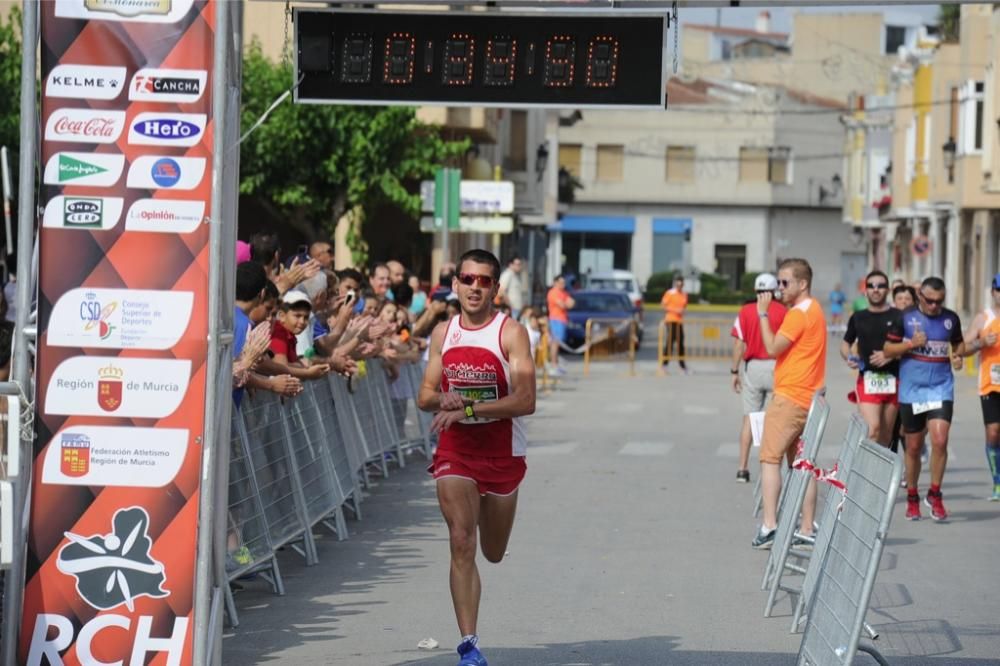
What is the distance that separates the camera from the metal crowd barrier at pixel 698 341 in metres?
36.3

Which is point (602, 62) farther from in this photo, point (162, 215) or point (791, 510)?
point (162, 215)

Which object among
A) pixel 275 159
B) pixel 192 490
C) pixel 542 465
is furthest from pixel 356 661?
pixel 275 159

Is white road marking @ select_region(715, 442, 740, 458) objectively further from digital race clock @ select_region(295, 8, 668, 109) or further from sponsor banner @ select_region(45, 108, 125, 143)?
sponsor banner @ select_region(45, 108, 125, 143)

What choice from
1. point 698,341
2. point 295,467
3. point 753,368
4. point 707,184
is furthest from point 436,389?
point 707,184

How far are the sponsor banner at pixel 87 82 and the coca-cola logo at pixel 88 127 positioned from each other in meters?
0.09

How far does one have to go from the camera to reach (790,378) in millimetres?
12195

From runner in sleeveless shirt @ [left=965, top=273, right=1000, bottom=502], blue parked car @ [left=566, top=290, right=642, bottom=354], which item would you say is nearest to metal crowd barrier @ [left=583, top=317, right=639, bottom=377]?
blue parked car @ [left=566, top=290, right=642, bottom=354]

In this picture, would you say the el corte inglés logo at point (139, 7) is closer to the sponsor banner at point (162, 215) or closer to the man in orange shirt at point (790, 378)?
the sponsor banner at point (162, 215)

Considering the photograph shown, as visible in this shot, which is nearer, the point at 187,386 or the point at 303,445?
the point at 187,386

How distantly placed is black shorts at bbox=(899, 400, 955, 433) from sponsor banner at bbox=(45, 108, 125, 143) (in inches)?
355

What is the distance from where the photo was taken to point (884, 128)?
74.1 metres

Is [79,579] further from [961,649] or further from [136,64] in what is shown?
[961,649]

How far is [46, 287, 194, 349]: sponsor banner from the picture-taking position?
6.87 meters

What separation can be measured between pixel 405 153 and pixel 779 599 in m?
22.7
